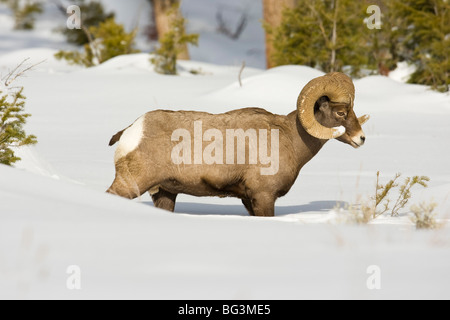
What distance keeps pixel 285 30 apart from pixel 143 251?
16125 mm

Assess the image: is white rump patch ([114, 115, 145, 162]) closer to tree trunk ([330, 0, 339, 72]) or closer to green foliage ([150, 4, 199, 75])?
tree trunk ([330, 0, 339, 72])

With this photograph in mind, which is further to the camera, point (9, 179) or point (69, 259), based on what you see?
point (9, 179)

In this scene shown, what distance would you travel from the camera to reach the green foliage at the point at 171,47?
20.6 m

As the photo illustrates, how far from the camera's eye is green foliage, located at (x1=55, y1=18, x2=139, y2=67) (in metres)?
22.7

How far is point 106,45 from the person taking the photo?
23234 mm

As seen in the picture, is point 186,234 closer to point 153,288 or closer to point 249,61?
point 153,288

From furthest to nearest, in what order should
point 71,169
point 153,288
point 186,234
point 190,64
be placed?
1. point 190,64
2. point 71,169
3. point 186,234
4. point 153,288

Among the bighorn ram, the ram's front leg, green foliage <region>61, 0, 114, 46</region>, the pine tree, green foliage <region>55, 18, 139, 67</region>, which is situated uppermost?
green foliage <region>61, 0, 114, 46</region>

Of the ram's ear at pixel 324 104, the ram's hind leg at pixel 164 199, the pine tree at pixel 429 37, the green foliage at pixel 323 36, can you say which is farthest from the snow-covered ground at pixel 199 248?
the green foliage at pixel 323 36

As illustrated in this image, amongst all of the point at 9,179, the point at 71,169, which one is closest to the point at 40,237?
the point at 9,179

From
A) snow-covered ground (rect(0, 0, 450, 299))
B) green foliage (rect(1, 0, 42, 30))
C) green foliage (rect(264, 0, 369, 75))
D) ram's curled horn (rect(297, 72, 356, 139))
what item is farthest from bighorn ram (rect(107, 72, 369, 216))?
green foliage (rect(1, 0, 42, 30))

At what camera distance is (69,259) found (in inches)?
153

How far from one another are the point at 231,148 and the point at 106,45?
16.8 metres

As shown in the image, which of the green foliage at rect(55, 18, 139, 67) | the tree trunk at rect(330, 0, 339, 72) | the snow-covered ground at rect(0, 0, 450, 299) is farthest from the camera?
the green foliage at rect(55, 18, 139, 67)
